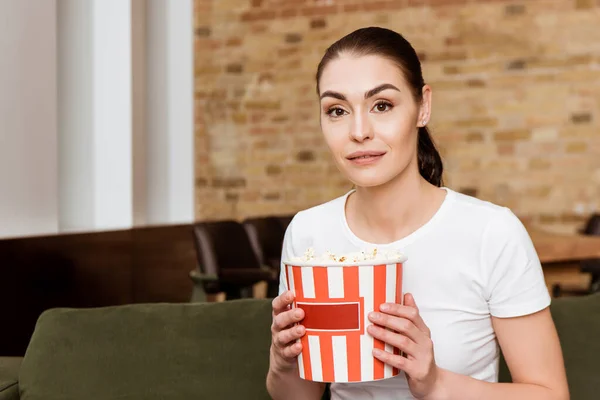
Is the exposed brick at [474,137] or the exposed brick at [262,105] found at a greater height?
the exposed brick at [262,105]

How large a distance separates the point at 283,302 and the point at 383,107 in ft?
1.23

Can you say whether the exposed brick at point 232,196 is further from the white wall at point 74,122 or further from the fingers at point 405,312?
the fingers at point 405,312

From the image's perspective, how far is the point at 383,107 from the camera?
1262mm

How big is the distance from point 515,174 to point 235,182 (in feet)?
6.89

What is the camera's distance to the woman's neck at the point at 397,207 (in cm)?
136

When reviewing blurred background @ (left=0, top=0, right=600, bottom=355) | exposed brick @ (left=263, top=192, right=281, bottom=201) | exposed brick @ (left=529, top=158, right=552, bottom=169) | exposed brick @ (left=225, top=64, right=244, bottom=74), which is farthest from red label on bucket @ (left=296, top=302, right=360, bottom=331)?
exposed brick @ (left=225, top=64, right=244, bottom=74)

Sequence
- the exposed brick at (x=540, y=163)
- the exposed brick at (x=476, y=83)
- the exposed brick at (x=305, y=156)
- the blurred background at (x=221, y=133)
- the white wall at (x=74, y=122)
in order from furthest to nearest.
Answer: the exposed brick at (x=305, y=156)
the exposed brick at (x=476, y=83)
the exposed brick at (x=540, y=163)
the white wall at (x=74, y=122)
the blurred background at (x=221, y=133)

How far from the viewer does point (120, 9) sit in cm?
378

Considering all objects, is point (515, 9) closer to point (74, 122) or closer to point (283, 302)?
point (74, 122)

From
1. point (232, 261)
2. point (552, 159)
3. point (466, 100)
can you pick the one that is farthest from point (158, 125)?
point (552, 159)

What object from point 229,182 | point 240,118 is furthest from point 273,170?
point 240,118

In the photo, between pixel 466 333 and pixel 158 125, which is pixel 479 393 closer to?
pixel 466 333

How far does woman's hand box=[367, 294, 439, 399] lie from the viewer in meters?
1.01

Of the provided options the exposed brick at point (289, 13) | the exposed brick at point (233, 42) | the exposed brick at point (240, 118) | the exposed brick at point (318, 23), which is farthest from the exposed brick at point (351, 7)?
the exposed brick at point (240, 118)
